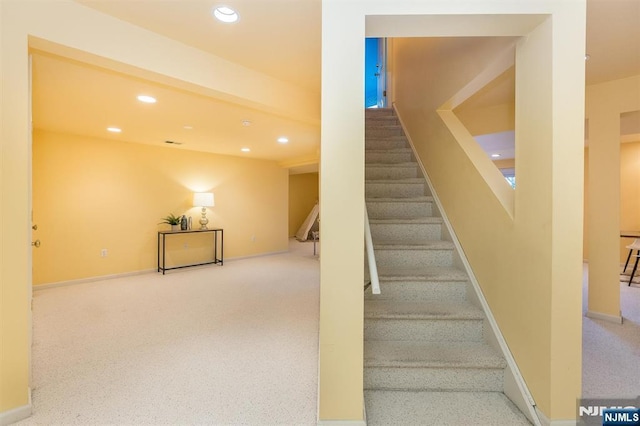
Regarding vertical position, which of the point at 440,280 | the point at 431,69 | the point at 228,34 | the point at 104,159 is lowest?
the point at 440,280

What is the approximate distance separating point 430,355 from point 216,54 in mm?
2688

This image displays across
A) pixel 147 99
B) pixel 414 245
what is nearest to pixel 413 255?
pixel 414 245

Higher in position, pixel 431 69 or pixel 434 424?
pixel 431 69

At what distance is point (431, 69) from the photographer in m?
2.97

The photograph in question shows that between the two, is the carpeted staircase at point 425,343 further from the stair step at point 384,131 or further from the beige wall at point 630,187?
the beige wall at point 630,187

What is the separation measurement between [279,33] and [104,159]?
4114mm

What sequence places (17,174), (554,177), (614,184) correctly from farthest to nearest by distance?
(614,184) → (17,174) → (554,177)

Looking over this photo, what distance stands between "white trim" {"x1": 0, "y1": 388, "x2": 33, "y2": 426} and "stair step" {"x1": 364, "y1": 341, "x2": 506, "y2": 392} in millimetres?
1937

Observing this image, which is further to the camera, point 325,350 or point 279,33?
point 279,33

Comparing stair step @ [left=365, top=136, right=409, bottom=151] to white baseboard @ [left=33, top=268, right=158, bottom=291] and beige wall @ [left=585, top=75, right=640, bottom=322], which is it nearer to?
beige wall @ [left=585, top=75, right=640, bottom=322]

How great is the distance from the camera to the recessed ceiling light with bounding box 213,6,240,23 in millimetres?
1693

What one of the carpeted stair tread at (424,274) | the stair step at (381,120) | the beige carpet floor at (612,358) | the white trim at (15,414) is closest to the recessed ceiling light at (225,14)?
the carpeted stair tread at (424,274)

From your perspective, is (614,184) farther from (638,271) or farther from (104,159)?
(104,159)

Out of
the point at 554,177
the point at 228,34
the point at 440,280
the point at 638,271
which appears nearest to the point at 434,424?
the point at 440,280
